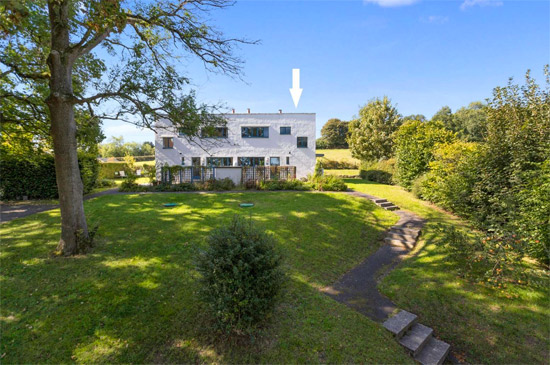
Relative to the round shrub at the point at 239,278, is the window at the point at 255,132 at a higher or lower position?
higher

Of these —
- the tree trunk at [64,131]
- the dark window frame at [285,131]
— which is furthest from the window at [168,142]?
the tree trunk at [64,131]

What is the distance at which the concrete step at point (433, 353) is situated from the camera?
3994 millimetres

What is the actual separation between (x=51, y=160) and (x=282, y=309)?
17224 millimetres

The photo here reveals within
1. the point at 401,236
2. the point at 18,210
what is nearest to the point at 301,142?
the point at 401,236

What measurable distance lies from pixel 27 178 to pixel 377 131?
34.8m

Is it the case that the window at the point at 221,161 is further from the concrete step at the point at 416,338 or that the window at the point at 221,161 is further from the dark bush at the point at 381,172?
the concrete step at the point at 416,338

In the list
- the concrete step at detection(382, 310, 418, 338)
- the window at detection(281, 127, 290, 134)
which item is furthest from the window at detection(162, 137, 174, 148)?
the concrete step at detection(382, 310, 418, 338)

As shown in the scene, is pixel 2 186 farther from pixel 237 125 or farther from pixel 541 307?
pixel 541 307

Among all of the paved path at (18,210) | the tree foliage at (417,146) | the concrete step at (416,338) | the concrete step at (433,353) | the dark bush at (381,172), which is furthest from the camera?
the dark bush at (381,172)

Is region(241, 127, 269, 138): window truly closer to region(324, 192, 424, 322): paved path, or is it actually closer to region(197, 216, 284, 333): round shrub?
region(324, 192, 424, 322): paved path

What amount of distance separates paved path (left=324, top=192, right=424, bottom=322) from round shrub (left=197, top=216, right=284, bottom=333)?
2.57 meters

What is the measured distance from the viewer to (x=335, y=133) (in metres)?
61.3

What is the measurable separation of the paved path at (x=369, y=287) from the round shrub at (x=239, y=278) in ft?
8.43

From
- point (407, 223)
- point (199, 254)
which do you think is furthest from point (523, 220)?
point (199, 254)
